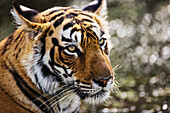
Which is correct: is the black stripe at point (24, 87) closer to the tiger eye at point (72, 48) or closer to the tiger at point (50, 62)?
the tiger at point (50, 62)

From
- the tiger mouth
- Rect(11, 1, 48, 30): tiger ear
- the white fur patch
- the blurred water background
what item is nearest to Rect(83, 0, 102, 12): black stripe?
Rect(11, 1, 48, 30): tiger ear

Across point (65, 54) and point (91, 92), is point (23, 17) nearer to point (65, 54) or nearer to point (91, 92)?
point (65, 54)

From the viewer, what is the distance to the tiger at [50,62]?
215 centimetres

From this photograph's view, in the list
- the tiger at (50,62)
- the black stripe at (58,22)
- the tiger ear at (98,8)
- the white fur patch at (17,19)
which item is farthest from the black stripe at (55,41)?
the tiger ear at (98,8)

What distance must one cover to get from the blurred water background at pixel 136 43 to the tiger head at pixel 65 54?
2.45 meters

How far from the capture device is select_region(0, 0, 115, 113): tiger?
2.15 m

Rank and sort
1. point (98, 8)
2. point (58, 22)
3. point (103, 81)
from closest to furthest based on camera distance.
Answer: point (103, 81) < point (58, 22) < point (98, 8)

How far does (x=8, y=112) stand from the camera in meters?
2.16

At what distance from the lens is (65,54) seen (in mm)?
2207

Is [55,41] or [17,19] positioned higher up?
[17,19]

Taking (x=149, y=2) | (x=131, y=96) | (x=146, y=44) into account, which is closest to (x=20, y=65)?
(x=131, y=96)

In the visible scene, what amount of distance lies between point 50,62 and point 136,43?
15.2 feet

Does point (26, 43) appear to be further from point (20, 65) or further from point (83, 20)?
point (83, 20)

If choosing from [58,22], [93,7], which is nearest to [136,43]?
[93,7]
